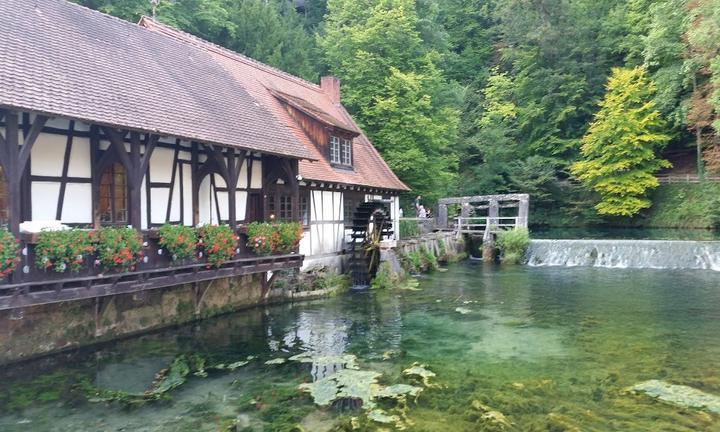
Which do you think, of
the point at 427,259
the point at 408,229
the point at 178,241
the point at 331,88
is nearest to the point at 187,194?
the point at 178,241

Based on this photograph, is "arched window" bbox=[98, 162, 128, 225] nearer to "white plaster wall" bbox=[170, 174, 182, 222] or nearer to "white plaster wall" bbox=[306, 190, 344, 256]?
"white plaster wall" bbox=[170, 174, 182, 222]

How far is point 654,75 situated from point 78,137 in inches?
1303

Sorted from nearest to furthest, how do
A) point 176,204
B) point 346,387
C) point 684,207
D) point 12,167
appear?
1. point 12,167
2. point 346,387
3. point 176,204
4. point 684,207

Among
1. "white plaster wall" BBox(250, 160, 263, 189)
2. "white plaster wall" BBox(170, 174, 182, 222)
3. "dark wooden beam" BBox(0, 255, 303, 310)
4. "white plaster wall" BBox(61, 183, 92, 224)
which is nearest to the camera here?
"dark wooden beam" BBox(0, 255, 303, 310)

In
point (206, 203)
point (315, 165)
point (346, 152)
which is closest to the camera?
point (206, 203)

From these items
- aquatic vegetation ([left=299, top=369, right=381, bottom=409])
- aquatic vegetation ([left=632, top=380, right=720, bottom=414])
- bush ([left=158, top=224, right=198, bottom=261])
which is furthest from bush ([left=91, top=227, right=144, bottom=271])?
aquatic vegetation ([left=632, top=380, right=720, bottom=414])

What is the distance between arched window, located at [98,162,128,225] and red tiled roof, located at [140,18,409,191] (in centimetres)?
533

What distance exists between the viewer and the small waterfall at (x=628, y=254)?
2240 cm

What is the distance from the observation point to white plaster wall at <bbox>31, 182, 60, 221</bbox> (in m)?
9.80

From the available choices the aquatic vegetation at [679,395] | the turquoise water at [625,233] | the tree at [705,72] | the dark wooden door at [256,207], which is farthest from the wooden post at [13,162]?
the turquoise water at [625,233]

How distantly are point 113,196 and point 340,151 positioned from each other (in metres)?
Answer: 9.65

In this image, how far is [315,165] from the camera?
17.8 m

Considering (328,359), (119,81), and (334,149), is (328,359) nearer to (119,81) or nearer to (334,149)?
(119,81)

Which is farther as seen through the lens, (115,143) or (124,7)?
(124,7)
